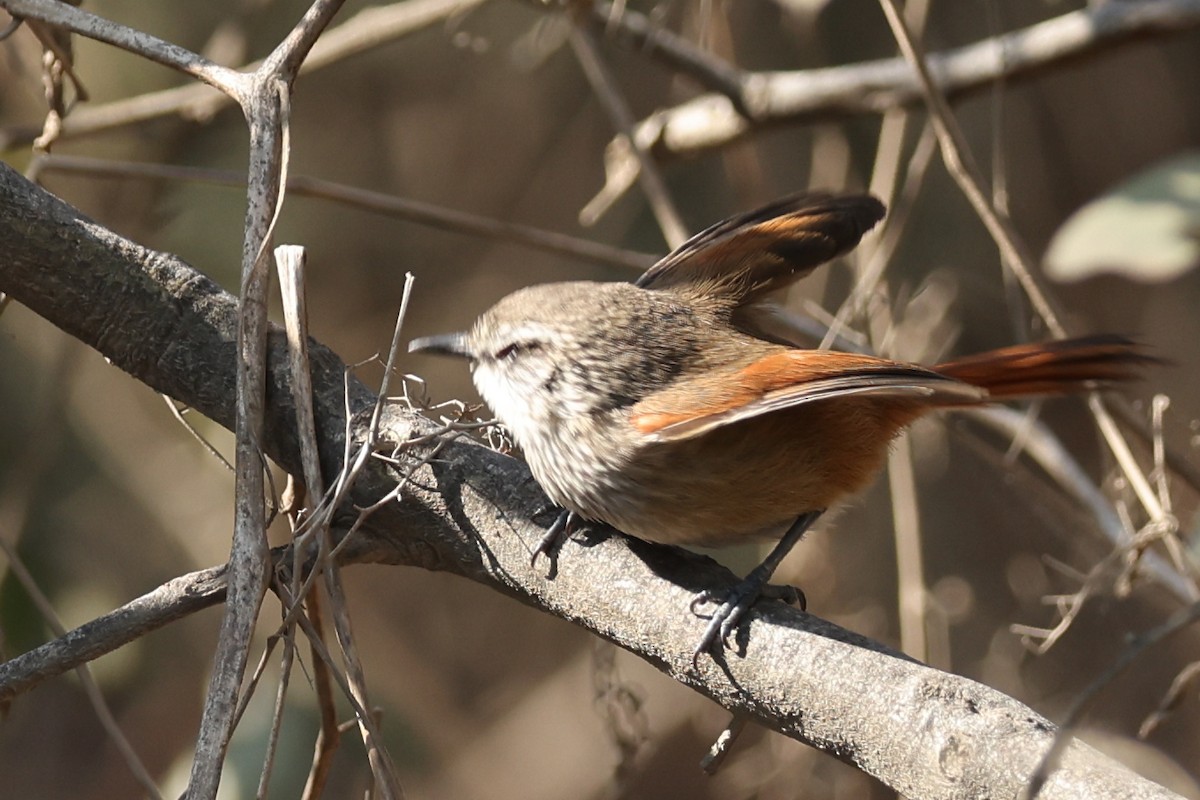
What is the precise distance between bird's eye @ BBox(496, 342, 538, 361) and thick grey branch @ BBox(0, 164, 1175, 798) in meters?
0.34

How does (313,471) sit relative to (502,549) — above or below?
above

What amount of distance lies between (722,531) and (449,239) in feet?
13.3

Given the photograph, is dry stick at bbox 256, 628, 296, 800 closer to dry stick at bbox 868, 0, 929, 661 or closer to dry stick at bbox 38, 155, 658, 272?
dry stick at bbox 38, 155, 658, 272

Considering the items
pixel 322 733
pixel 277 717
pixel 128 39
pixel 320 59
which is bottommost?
pixel 322 733

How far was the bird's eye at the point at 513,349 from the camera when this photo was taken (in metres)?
2.21

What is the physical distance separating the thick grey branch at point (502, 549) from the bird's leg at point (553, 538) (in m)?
0.02

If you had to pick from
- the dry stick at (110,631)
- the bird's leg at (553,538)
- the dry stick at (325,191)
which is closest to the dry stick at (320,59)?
the dry stick at (325,191)

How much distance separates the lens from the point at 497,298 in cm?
569

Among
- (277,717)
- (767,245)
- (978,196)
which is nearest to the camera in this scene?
(277,717)

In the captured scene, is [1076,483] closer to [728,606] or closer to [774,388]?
[774,388]

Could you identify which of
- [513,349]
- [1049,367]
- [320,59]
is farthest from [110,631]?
[320,59]

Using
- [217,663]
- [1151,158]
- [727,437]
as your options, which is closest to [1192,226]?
[727,437]

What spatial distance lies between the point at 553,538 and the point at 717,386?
1.43 ft

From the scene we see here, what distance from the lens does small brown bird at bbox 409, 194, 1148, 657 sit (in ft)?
6.48
